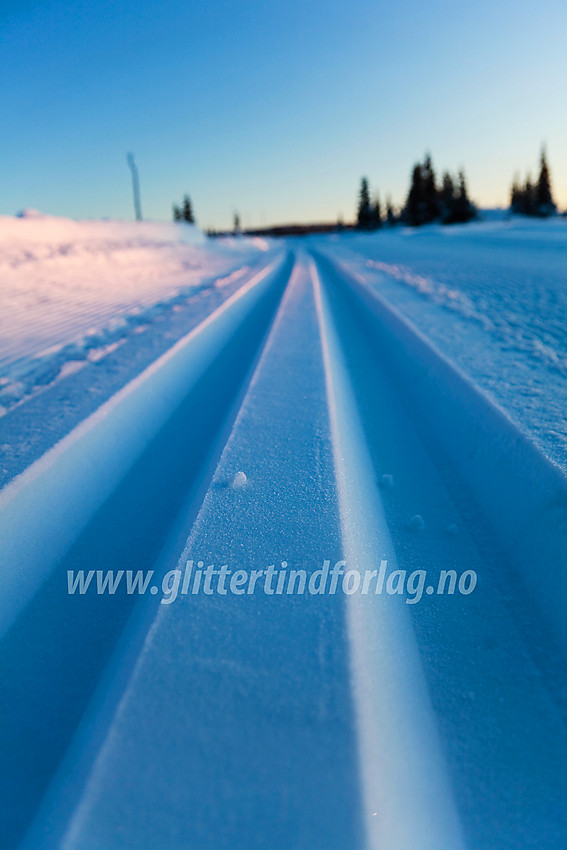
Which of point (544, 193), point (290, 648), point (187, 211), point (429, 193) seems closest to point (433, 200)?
point (429, 193)

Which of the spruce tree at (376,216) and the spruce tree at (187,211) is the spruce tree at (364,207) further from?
the spruce tree at (187,211)

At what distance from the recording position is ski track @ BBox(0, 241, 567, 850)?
36.9 inches

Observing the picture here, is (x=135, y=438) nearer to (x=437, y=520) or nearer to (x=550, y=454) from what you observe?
(x=437, y=520)

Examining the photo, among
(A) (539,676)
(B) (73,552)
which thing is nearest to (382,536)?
(A) (539,676)

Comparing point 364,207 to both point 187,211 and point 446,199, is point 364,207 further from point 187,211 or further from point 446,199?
point 187,211

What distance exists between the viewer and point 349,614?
1.33 m

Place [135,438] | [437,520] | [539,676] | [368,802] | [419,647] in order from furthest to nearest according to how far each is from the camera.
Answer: [135,438] → [437,520] → [419,647] → [539,676] → [368,802]

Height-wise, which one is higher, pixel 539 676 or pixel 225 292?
pixel 225 292

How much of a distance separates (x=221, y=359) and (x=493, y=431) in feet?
8.74

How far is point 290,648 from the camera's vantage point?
47.1 inches

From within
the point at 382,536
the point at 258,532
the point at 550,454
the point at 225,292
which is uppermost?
the point at 225,292

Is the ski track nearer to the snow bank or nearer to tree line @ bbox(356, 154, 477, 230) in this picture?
the snow bank

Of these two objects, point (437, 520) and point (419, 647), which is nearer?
point (419, 647)

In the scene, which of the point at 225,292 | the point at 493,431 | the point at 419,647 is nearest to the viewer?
the point at 419,647
